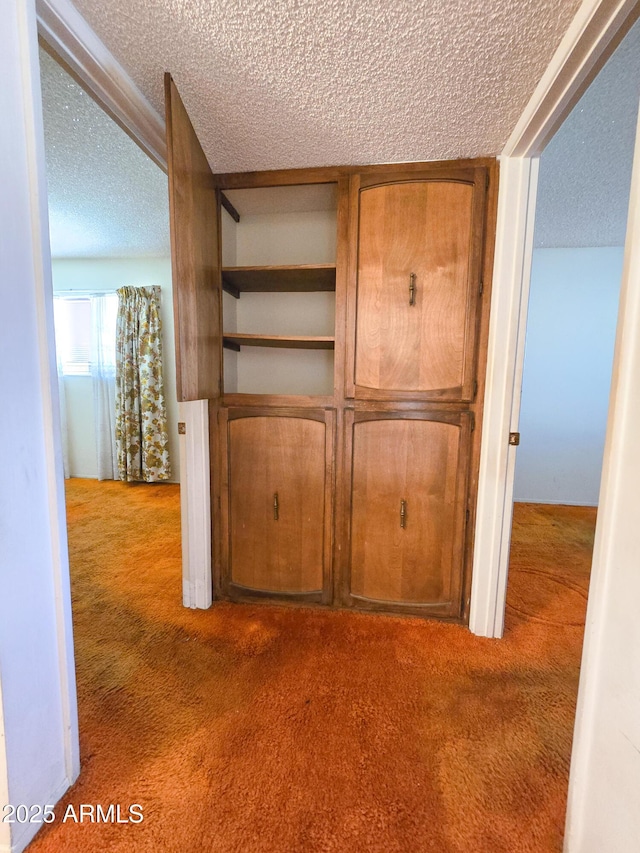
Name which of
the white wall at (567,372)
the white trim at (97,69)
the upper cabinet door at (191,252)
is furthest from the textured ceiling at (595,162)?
the white trim at (97,69)

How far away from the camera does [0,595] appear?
740 mm

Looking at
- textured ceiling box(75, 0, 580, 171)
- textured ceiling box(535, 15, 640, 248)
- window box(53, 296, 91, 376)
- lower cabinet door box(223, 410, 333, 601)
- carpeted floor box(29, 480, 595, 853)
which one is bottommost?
carpeted floor box(29, 480, 595, 853)

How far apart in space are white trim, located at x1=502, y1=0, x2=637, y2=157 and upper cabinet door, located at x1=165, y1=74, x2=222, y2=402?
42.0 inches

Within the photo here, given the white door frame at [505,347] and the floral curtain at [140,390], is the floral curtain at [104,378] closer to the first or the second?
the floral curtain at [140,390]

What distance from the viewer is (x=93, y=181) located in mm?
2039

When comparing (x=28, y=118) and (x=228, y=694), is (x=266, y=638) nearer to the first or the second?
(x=228, y=694)

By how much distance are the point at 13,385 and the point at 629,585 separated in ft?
4.29

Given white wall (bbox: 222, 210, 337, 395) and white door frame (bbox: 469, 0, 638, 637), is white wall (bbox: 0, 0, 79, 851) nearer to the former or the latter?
white wall (bbox: 222, 210, 337, 395)

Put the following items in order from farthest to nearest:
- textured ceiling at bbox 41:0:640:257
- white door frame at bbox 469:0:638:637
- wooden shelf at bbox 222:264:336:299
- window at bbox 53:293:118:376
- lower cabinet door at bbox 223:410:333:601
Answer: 1. window at bbox 53:293:118:376
2. lower cabinet door at bbox 223:410:333:601
3. wooden shelf at bbox 222:264:336:299
4. white door frame at bbox 469:0:638:637
5. textured ceiling at bbox 41:0:640:257

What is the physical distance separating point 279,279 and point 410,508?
49.7 inches

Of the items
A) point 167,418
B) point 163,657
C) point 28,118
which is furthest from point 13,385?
point 167,418

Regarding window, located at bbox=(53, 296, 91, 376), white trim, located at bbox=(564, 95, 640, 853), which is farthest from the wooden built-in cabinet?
window, located at bbox=(53, 296, 91, 376)

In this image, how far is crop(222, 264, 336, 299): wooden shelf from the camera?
1.56m

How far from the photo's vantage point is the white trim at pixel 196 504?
1630 mm
